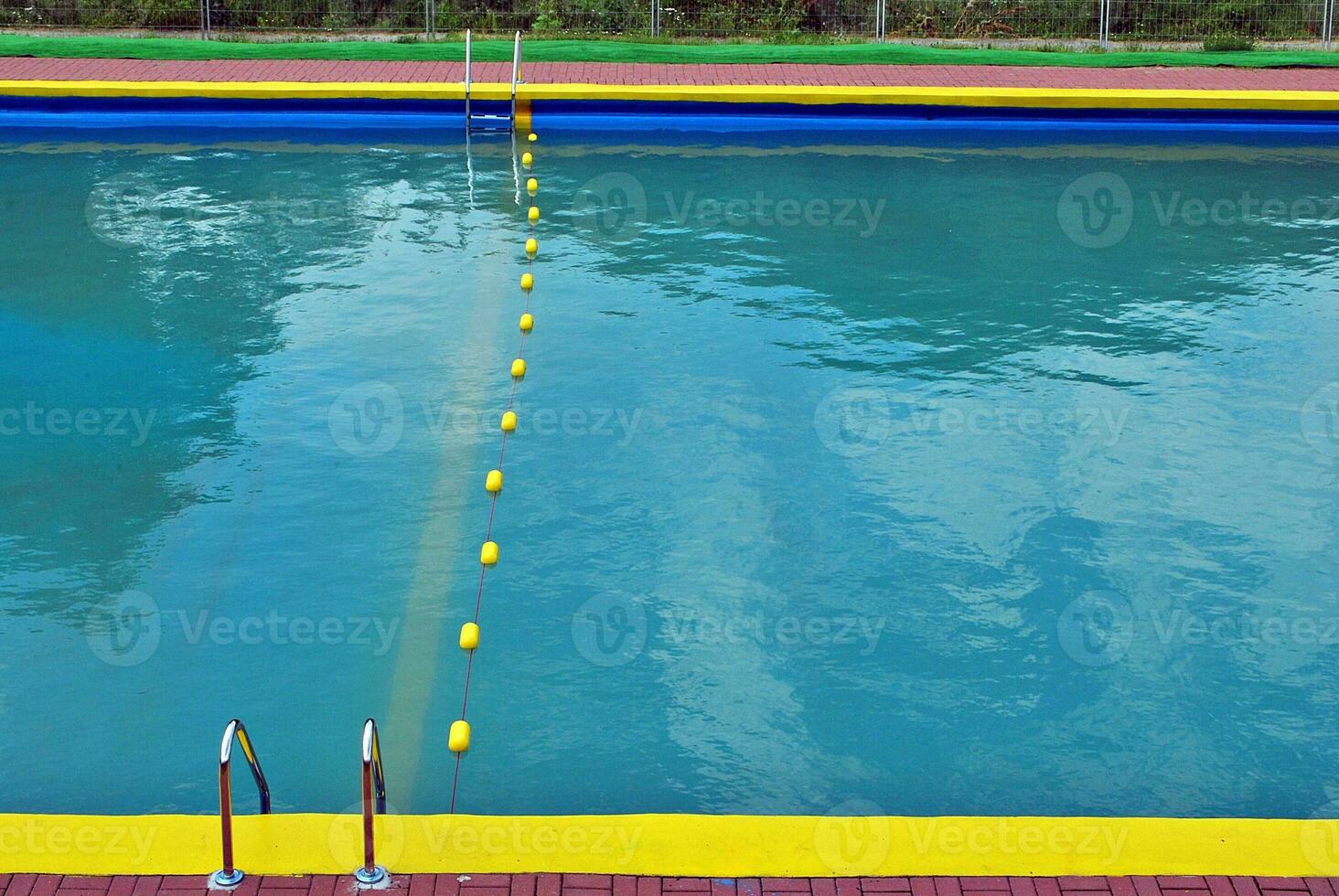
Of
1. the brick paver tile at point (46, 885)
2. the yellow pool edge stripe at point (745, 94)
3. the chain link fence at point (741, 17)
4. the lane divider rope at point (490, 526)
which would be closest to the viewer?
the brick paver tile at point (46, 885)

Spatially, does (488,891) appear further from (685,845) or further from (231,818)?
(231,818)

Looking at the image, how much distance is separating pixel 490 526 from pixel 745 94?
9.18 metres

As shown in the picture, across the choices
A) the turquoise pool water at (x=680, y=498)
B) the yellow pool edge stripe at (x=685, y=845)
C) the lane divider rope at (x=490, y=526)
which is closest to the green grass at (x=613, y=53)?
the turquoise pool water at (x=680, y=498)

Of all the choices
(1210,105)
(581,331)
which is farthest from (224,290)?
(1210,105)

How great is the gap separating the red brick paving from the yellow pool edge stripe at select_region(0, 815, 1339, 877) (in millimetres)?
12010

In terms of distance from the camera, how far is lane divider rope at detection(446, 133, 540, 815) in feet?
17.8

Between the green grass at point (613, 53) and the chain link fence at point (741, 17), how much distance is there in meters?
0.64

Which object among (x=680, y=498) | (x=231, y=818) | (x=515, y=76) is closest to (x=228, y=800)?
(x=231, y=818)

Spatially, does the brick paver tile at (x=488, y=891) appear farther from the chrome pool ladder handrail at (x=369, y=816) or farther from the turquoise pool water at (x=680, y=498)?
the turquoise pool water at (x=680, y=498)

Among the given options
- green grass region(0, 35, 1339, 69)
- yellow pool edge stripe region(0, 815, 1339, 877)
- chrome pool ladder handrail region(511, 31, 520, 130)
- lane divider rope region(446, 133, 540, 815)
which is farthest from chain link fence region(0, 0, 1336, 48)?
yellow pool edge stripe region(0, 815, 1339, 877)

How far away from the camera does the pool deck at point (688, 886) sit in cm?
413

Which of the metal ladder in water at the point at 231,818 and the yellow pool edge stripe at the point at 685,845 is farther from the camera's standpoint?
the yellow pool edge stripe at the point at 685,845

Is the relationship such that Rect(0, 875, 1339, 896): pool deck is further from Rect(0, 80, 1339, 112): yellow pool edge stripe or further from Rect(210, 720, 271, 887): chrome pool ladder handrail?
Rect(0, 80, 1339, 112): yellow pool edge stripe

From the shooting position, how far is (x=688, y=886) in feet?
13.8
